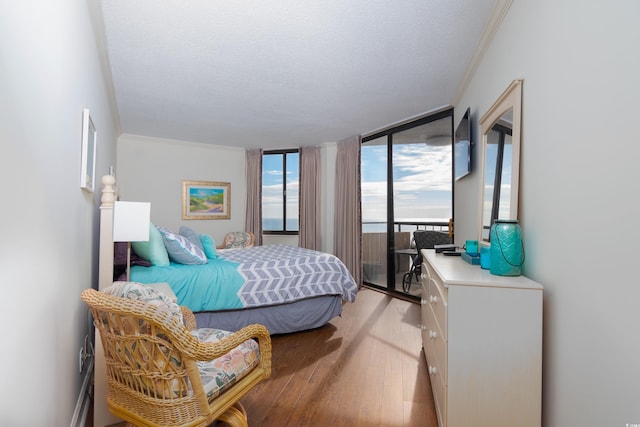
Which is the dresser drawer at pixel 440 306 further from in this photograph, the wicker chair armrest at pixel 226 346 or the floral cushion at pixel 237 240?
the floral cushion at pixel 237 240

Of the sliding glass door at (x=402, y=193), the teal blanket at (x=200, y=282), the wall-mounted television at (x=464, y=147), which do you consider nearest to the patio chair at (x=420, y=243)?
the sliding glass door at (x=402, y=193)

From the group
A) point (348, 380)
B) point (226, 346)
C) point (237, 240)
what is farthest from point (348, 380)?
point (237, 240)

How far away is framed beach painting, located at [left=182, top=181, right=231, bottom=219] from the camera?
573 centimetres

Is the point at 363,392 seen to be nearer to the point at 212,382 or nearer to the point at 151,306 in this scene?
the point at 212,382

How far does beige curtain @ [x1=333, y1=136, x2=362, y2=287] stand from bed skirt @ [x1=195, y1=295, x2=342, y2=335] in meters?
1.87

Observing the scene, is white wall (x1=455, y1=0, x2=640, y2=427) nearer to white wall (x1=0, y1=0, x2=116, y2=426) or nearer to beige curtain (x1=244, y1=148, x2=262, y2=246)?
white wall (x1=0, y1=0, x2=116, y2=426)

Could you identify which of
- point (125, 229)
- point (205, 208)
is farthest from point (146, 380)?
point (205, 208)

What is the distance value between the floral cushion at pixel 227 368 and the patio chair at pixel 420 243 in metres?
3.17

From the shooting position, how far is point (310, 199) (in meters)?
5.96

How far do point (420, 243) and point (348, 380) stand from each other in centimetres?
253

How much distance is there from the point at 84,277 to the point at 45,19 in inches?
57.4

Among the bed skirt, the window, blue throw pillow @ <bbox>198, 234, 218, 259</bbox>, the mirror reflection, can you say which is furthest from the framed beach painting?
the mirror reflection

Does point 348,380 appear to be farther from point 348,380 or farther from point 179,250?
point 179,250

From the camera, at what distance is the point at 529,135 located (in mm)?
1733
